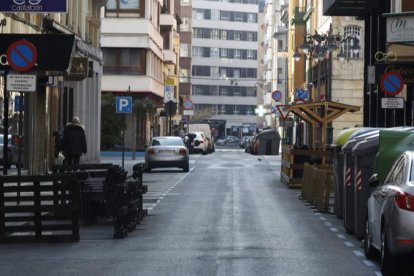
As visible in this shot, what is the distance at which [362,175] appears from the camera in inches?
699

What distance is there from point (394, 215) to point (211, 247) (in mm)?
4006

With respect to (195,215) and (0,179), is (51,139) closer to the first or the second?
(195,215)

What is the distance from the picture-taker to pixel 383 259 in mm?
13047

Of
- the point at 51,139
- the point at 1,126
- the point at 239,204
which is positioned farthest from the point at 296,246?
the point at 51,139

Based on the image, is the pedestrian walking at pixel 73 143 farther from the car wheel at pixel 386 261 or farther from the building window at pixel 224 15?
the building window at pixel 224 15

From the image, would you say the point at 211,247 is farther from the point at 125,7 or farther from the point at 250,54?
the point at 250,54

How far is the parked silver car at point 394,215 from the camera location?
40.3 feet

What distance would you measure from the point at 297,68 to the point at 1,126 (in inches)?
2197

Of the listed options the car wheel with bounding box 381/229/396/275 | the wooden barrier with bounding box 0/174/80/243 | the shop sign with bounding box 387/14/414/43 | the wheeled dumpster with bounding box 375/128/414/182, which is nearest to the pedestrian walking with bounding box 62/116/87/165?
the shop sign with bounding box 387/14/414/43

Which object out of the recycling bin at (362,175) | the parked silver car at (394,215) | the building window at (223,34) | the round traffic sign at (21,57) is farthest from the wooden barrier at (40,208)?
the building window at (223,34)

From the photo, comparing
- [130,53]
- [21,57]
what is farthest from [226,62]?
[21,57]

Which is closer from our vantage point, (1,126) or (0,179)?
(0,179)

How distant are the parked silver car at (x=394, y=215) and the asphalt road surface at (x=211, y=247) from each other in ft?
1.48

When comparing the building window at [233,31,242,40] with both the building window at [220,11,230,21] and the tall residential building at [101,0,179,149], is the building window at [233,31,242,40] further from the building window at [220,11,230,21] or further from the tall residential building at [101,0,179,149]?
the tall residential building at [101,0,179,149]
